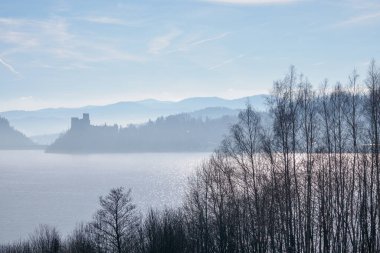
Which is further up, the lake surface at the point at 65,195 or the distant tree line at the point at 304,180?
the distant tree line at the point at 304,180

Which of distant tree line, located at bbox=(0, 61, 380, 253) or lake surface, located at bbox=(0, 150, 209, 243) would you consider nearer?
distant tree line, located at bbox=(0, 61, 380, 253)

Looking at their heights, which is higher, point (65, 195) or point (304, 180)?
point (304, 180)

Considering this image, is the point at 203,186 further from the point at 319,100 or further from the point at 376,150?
the point at 376,150

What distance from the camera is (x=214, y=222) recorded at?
81.1 feet

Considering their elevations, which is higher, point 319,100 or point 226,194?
point 319,100

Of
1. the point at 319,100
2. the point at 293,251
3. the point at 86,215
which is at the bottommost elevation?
the point at 86,215

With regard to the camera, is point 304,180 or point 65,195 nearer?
point 304,180

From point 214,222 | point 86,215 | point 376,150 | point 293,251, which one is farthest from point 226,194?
point 86,215

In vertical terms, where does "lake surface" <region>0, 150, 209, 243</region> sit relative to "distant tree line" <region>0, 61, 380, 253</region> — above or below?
below

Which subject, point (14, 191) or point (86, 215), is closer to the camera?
point (86, 215)

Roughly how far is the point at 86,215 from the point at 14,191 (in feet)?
130

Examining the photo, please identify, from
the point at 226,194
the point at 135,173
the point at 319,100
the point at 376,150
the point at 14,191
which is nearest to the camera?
the point at 376,150

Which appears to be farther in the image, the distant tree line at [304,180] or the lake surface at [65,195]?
the lake surface at [65,195]

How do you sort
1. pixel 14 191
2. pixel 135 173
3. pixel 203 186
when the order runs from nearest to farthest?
pixel 203 186
pixel 14 191
pixel 135 173
